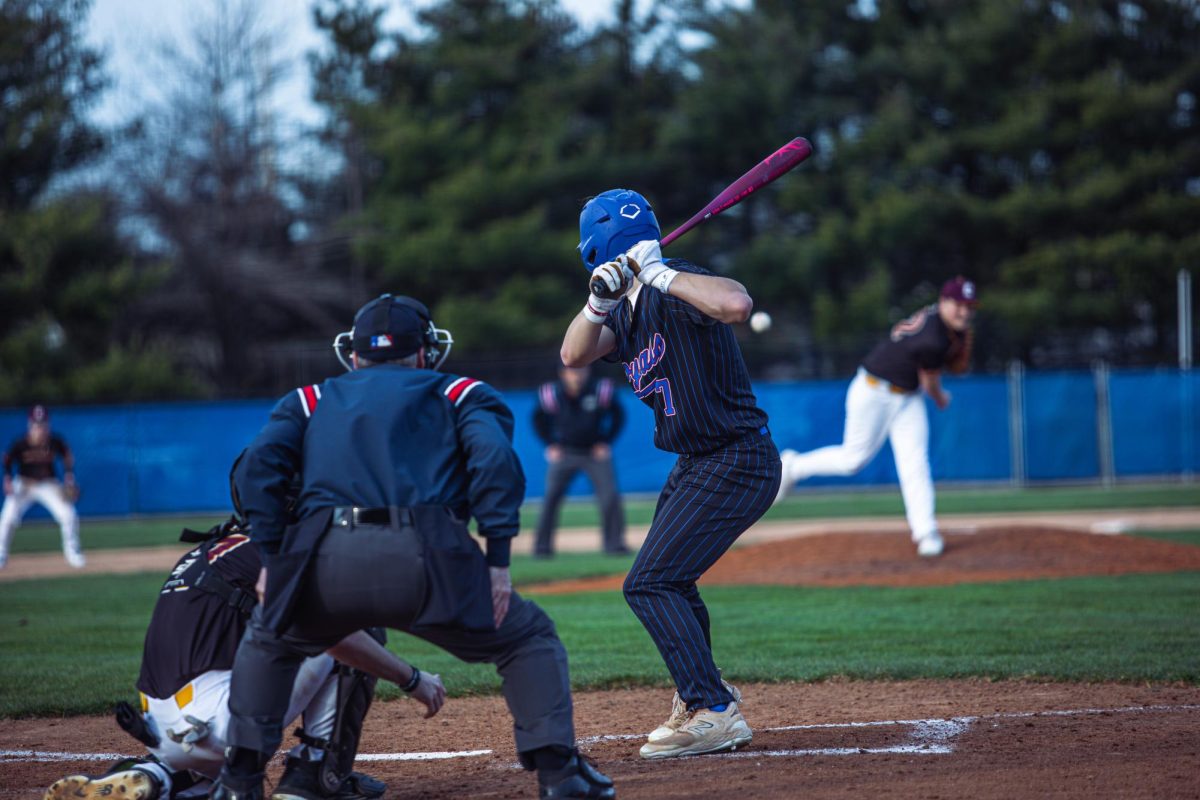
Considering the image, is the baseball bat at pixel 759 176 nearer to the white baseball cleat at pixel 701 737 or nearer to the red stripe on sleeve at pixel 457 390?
the red stripe on sleeve at pixel 457 390

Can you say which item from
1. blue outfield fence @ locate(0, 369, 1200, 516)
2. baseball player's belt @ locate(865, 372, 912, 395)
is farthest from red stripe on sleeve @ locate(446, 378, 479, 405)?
blue outfield fence @ locate(0, 369, 1200, 516)

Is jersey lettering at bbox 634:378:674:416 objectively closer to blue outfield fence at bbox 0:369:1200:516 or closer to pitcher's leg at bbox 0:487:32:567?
pitcher's leg at bbox 0:487:32:567

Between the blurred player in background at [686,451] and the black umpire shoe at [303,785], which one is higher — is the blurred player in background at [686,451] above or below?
above

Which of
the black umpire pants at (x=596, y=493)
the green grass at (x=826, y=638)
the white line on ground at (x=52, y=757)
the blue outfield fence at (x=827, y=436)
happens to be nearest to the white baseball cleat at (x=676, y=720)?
the green grass at (x=826, y=638)

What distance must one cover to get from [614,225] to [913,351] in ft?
20.6

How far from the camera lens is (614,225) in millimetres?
5098

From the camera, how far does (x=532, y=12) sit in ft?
117

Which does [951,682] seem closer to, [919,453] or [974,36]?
[919,453]

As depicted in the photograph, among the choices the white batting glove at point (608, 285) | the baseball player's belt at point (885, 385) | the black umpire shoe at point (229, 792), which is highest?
the white batting glove at point (608, 285)

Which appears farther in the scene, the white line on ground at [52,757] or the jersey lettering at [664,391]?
the white line on ground at [52,757]

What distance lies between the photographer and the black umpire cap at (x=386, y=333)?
413 cm

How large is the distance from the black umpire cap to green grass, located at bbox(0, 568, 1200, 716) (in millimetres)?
3441

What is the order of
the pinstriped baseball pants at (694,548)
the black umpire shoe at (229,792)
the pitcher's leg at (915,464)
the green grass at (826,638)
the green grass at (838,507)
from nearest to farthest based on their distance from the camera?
the black umpire shoe at (229,792), the pinstriped baseball pants at (694,548), the green grass at (826,638), the pitcher's leg at (915,464), the green grass at (838,507)

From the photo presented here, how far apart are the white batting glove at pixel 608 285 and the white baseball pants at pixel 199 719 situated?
166cm
